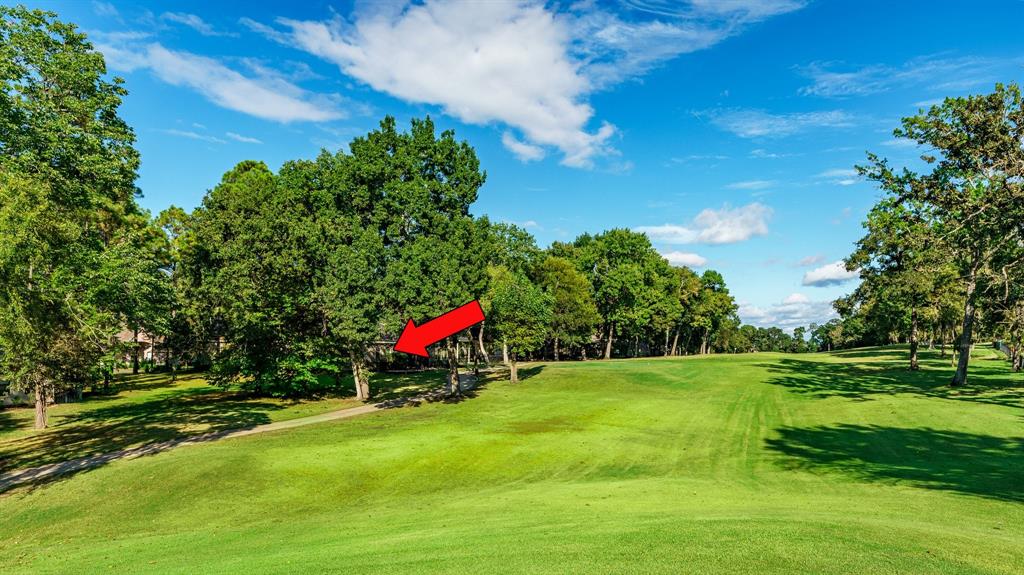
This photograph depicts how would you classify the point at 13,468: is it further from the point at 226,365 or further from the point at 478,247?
the point at 478,247

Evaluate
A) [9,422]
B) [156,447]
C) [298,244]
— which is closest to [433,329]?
[298,244]

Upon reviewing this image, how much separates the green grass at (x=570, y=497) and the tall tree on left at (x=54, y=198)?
6.32 meters

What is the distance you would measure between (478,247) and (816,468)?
2282 centimetres

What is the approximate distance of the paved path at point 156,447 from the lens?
1702 centimetres

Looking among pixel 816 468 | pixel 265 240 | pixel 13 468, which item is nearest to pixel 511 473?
pixel 816 468

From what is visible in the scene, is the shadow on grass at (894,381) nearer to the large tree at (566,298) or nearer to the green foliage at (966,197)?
the green foliage at (966,197)

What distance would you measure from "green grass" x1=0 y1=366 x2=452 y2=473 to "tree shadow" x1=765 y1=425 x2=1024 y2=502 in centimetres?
2616

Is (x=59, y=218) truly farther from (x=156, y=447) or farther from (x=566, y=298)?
(x=566, y=298)

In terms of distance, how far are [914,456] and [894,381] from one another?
27065 millimetres

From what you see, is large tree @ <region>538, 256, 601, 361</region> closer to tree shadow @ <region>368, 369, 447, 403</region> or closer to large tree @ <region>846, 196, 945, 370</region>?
tree shadow @ <region>368, 369, 447, 403</region>

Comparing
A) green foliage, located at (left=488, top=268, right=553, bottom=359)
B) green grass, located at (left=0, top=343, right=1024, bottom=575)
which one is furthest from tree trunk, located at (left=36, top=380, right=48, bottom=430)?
green foliage, located at (left=488, top=268, right=553, bottom=359)

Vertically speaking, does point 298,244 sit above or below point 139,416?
above

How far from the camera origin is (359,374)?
35188mm

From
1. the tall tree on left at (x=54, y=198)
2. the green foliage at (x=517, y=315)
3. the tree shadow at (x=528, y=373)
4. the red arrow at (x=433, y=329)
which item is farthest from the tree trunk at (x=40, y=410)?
the tree shadow at (x=528, y=373)
